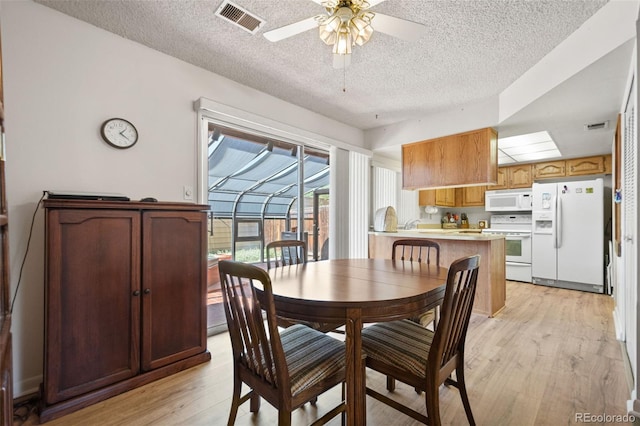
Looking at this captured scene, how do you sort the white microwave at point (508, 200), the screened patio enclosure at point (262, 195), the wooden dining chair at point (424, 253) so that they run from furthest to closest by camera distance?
the white microwave at point (508, 200)
the screened patio enclosure at point (262, 195)
the wooden dining chair at point (424, 253)

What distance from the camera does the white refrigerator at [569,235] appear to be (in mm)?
4258

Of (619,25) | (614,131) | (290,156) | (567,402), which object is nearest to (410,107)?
(290,156)

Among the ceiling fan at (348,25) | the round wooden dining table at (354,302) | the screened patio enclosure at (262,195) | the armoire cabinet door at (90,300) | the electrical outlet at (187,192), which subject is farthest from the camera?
the screened patio enclosure at (262,195)

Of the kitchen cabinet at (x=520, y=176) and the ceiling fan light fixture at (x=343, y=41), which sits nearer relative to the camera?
the ceiling fan light fixture at (x=343, y=41)

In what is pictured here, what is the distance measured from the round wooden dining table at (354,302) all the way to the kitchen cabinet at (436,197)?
395cm

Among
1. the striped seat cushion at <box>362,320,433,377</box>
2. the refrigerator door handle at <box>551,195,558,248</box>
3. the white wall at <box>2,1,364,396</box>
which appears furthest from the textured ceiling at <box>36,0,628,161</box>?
the refrigerator door handle at <box>551,195,558,248</box>

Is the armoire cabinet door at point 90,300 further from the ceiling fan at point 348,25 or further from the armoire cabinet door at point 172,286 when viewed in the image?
the ceiling fan at point 348,25

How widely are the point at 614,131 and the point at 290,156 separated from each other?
12.2ft

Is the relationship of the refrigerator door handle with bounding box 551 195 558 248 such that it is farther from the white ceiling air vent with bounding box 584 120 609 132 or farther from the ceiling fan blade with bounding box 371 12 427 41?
the ceiling fan blade with bounding box 371 12 427 41

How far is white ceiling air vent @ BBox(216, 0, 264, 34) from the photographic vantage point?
1839mm

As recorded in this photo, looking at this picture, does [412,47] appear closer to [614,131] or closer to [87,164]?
[87,164]

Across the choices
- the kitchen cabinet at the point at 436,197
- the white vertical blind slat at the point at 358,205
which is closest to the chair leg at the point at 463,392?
the white vertical blind slat at the point at 358,205

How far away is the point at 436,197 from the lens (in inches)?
217

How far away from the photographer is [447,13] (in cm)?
190
